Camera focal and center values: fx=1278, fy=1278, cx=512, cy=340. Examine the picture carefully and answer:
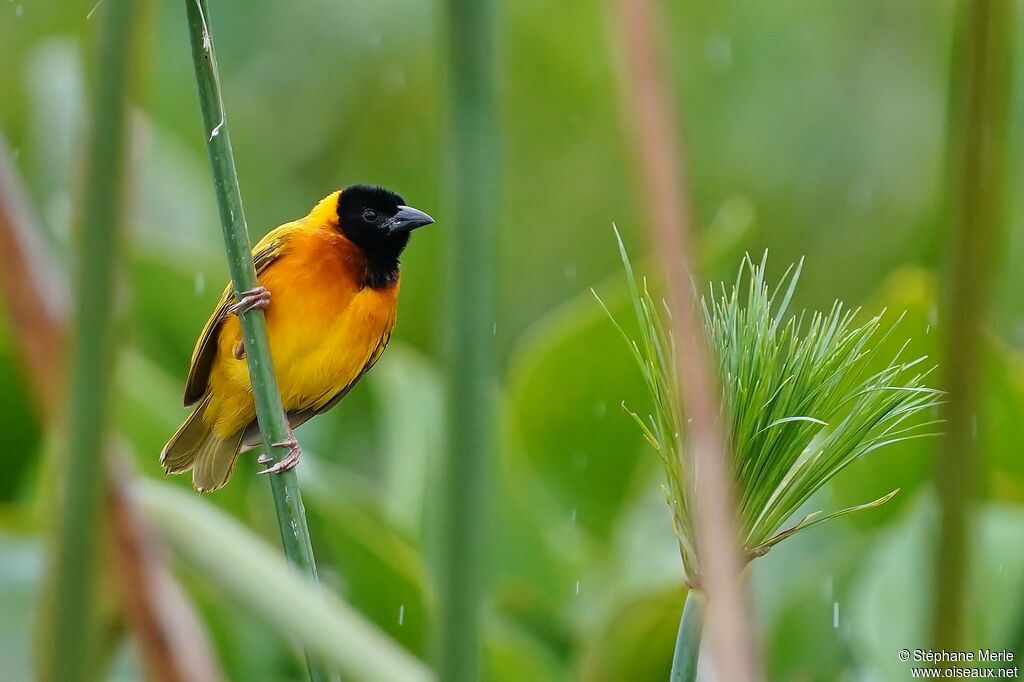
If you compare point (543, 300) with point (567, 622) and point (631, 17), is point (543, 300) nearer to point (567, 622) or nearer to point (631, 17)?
point (567, 622)

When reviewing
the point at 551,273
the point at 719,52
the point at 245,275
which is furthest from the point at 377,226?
the point at 719,52

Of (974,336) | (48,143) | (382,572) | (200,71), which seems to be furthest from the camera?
(48,143)

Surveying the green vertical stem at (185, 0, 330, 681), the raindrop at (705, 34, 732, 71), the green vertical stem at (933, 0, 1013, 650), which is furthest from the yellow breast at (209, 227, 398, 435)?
the raindrop at (705, 34, 732, 71)

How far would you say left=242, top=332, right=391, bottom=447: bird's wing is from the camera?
131 centimetres

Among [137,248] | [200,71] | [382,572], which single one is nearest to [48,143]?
[137,248]

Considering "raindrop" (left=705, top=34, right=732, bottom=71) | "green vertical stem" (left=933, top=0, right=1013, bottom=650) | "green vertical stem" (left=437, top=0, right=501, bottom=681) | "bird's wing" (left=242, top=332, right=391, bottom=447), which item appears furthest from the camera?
"raindrop" (left=705, top=34, right=732, bottom=71)

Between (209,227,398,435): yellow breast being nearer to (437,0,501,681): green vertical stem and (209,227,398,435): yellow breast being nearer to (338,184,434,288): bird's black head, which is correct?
(338,184,434,288): bird's black head

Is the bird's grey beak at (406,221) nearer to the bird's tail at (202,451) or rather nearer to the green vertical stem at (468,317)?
the bird's tail at (202,451)

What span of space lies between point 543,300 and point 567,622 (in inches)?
57.0

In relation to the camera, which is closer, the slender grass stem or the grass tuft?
the slender grass stem

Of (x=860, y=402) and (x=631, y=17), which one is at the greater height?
(x=631, y=17)

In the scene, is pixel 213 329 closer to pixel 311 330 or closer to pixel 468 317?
pixel 311 330

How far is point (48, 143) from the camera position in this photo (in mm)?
2322

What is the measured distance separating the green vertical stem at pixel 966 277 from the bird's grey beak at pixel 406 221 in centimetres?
81
